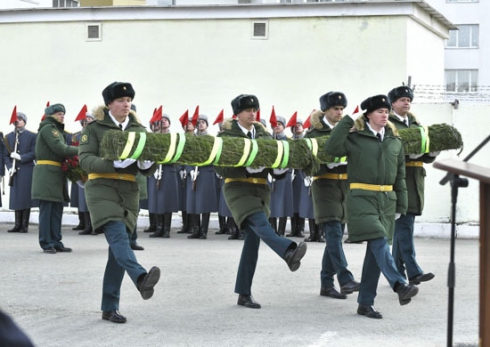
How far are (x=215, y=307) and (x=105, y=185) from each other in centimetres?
158

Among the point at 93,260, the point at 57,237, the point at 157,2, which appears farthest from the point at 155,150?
the point at 157,2

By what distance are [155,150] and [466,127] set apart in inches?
411

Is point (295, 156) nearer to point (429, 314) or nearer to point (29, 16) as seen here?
point (429, 314)

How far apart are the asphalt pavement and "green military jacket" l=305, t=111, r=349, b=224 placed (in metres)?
0.79

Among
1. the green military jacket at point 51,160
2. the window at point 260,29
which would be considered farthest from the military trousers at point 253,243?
the window at point 260,29

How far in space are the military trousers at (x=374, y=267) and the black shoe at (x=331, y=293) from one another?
3.45 feet

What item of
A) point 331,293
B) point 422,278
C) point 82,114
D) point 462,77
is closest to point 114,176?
point 331,293

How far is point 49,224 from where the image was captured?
555 inches

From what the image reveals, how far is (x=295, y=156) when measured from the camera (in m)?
9.20

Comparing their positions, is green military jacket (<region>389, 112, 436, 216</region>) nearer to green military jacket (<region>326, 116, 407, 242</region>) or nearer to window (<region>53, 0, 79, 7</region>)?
green military jacket (<region>326, 116, 407, 242</region>)

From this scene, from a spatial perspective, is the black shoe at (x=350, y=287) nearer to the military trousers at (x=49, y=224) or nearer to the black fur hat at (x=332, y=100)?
the black fur hat at (x=332, y=100)

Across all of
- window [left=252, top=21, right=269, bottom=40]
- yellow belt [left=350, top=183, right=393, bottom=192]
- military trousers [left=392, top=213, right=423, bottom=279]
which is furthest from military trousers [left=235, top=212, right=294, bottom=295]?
window [left=252, top=21, right=269, bottom=40]

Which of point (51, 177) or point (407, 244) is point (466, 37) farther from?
point (407, 244)

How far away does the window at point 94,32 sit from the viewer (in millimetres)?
20500
